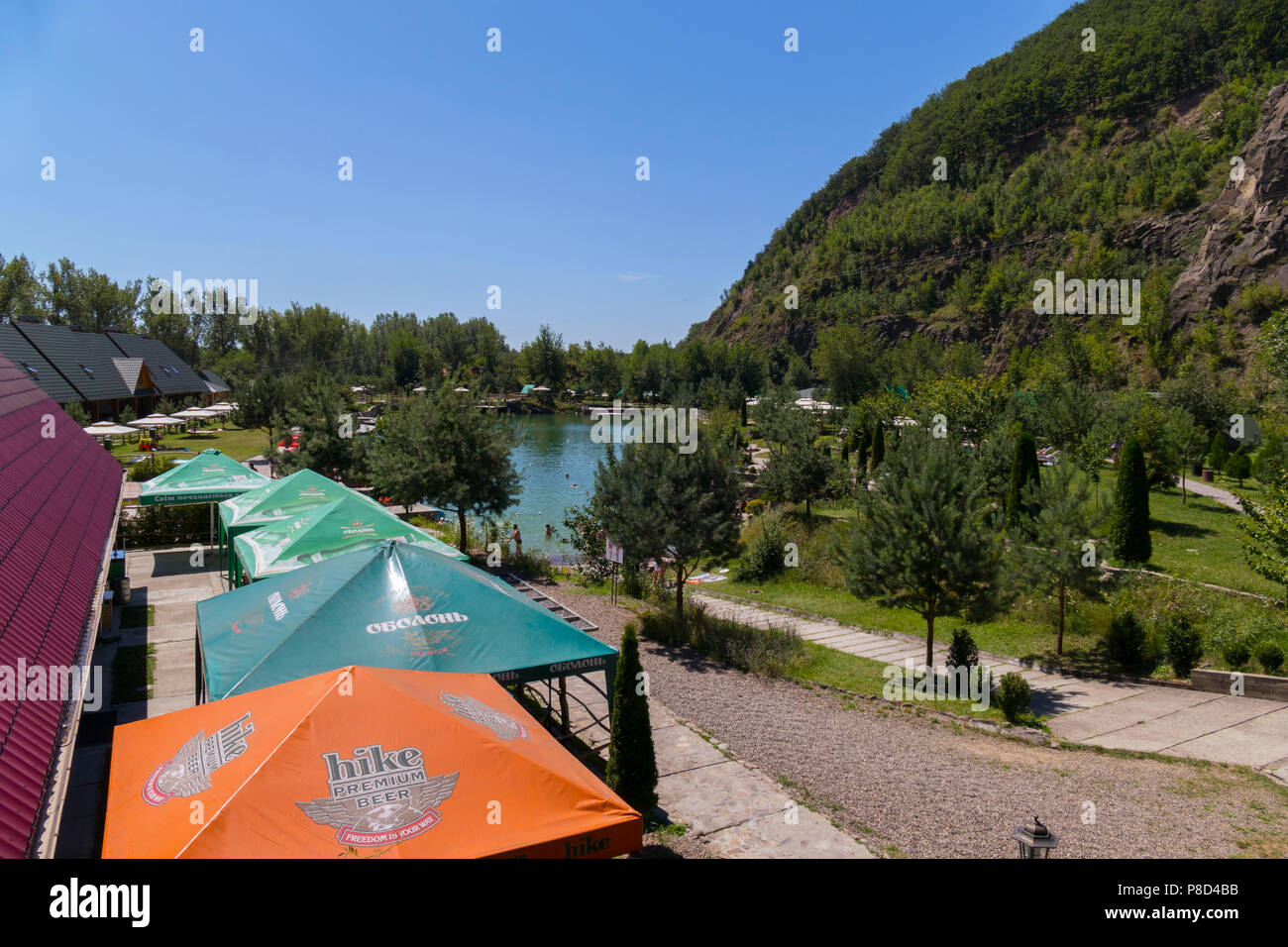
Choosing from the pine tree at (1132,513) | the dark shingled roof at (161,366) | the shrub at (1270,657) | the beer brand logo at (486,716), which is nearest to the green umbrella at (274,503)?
the beer brand logo at (486,716)

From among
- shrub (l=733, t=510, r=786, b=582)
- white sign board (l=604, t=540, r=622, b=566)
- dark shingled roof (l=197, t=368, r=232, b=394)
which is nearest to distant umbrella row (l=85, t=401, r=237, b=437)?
white sign board (l=604, t=540, r=622, b=566)

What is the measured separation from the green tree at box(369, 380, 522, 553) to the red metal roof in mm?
6939

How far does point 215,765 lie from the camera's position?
4766 mm

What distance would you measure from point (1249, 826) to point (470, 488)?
1890 cm

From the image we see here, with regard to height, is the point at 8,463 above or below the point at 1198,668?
above

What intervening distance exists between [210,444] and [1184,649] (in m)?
53.3

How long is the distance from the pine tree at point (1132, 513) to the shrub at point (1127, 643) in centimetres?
664

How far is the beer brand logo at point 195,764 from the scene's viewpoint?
184 inches

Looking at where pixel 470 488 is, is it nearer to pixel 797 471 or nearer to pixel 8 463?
pixel 8 463

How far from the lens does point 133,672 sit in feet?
40.5

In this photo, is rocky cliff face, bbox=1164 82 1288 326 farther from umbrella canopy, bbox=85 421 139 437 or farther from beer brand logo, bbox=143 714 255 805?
umbrella canopy, bbox=85 421 139 437

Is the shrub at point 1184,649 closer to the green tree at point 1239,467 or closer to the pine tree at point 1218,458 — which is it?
the green tree at point 1239,467

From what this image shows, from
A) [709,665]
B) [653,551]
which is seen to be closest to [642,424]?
[653,551]

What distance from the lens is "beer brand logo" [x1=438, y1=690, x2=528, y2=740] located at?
5436 millimetres
